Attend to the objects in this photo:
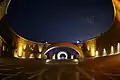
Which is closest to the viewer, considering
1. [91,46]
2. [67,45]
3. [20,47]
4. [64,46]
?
[91,46]

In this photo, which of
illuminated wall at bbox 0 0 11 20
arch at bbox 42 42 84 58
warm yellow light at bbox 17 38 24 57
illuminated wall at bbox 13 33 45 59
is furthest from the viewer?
arch at bbox 42 42 84 58

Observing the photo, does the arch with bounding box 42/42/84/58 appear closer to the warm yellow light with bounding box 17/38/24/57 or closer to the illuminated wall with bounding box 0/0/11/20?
the warm yellow light with bounding box 17/38/24/57

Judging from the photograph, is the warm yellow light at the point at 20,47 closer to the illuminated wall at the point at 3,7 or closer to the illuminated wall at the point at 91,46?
the illuminated wall at the point at 3,7

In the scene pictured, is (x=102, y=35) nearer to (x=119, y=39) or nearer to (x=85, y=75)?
(x=119, y=39)

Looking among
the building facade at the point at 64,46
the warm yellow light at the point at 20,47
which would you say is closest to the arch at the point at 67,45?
the building facade at the point at 64,46

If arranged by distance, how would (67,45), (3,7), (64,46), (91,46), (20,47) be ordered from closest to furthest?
(3,7), (91,46), (20,47), (67,45), (64,46)

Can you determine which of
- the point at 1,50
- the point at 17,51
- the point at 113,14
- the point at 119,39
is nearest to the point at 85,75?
the point at 119,39

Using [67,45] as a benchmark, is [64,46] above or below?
below

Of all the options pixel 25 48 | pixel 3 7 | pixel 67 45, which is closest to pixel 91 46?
pixel 67 45

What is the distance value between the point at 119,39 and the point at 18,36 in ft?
43.3

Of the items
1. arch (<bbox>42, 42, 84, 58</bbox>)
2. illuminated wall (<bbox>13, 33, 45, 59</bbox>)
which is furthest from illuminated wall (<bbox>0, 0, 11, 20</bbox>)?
arch (<bbox>42, 42, 84, 58</bbox>)

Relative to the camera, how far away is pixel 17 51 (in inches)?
1315

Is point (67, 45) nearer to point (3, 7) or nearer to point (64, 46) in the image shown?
point (64, 46)

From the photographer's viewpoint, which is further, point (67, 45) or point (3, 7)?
point (67, 45)
